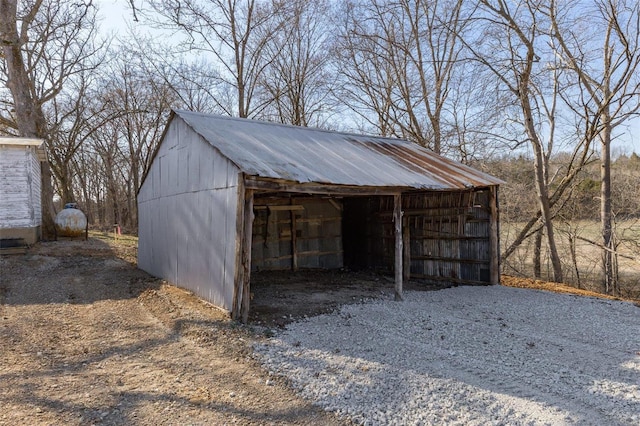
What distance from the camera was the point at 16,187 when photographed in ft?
39.1

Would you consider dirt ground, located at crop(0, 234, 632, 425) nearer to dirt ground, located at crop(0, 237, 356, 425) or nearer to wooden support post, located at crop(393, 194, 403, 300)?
dirt ground, located at crop(0, 237, 356, 425)

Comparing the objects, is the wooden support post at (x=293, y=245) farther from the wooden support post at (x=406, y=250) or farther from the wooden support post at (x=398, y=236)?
the wooden support post at (x=398, y=236)

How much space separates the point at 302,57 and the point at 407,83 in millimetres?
5514

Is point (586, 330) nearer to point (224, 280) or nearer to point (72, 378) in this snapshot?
point (224, 280)

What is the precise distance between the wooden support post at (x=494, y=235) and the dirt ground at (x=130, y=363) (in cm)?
530

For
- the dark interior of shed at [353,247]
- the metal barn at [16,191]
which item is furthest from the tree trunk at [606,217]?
the metal barn at [16,191]

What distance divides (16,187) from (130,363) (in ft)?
33.1

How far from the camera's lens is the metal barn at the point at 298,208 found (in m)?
6.24

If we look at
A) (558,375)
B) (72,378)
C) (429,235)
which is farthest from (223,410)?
(429,235)

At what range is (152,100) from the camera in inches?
896

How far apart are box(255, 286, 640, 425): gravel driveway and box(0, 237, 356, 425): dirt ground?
1.39 feet

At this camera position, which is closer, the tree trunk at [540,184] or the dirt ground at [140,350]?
the dirt ground at [140,350]

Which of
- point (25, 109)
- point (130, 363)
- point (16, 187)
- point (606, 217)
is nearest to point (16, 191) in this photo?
point (16, 187)

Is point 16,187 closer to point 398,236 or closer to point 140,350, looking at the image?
point 140,350
